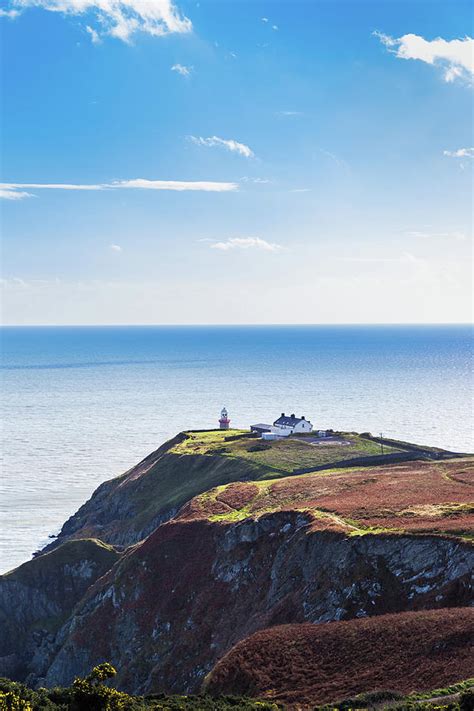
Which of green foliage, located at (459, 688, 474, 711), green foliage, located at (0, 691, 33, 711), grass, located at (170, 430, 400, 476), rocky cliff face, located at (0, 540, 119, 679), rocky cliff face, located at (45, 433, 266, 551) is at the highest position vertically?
green foliage, located at (459, 688, 474, 711)

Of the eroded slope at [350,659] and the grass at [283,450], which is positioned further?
the grass at [283,450]

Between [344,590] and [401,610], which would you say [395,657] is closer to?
[401,610]

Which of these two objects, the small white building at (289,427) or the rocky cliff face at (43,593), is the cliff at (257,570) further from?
the small white building at (289,427)

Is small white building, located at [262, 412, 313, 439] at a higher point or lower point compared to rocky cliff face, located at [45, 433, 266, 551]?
higher

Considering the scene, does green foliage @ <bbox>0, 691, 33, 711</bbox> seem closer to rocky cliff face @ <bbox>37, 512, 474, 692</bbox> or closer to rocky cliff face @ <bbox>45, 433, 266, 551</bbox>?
rocky cliff face @ <bbox>37, 512, 474, 692</bbox>

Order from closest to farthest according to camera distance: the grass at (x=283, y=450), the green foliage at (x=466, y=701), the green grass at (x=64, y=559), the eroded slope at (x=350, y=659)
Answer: the green foliage at (x=466, y=701)
the eroded slope at (x=350, y=659)
the green grass at (x=64, y=559)
the grass at (x=283, y=450)

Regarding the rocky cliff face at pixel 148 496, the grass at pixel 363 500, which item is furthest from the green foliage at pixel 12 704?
the rocky cliff face at pixel 148 496

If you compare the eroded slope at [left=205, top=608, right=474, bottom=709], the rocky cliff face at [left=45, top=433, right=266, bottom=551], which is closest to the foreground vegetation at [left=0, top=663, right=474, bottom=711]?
the eroded slope at [left=205, top=608, right=474, bottom=709]
